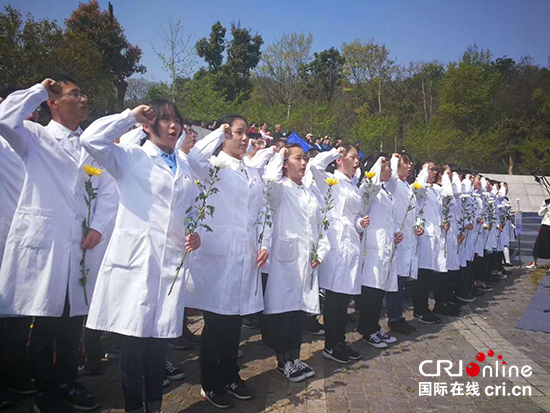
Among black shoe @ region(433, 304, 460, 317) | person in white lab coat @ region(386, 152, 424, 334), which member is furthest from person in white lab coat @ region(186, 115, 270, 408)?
black shoe @ region(433, 304, 460, 317)

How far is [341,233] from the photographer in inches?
A: 232

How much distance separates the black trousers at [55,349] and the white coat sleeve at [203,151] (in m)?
1.66

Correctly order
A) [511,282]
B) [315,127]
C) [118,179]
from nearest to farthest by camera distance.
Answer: [118,179] < [511,282] < [315,127]

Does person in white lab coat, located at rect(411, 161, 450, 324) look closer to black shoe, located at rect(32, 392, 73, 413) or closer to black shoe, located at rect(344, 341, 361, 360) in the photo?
black shoe, located at rect(344, 341, 361, 360)

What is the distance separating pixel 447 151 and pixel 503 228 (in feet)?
86.4

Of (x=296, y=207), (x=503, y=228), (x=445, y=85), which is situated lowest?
(x=503, y=228)

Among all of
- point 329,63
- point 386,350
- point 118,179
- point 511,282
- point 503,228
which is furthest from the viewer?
point 329,63

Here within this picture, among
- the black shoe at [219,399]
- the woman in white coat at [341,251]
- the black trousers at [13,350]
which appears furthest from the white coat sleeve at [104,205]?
the woman in white coat at [341,251]

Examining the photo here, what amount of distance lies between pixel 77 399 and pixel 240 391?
4.92 ft

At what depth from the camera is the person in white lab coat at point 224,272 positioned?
4324 mm

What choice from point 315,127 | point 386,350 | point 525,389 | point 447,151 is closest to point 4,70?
point 386,350

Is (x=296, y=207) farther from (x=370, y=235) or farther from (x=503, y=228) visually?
(x=503, y=228)

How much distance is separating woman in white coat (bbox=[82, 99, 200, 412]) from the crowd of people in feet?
0.03

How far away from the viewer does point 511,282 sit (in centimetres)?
1284
